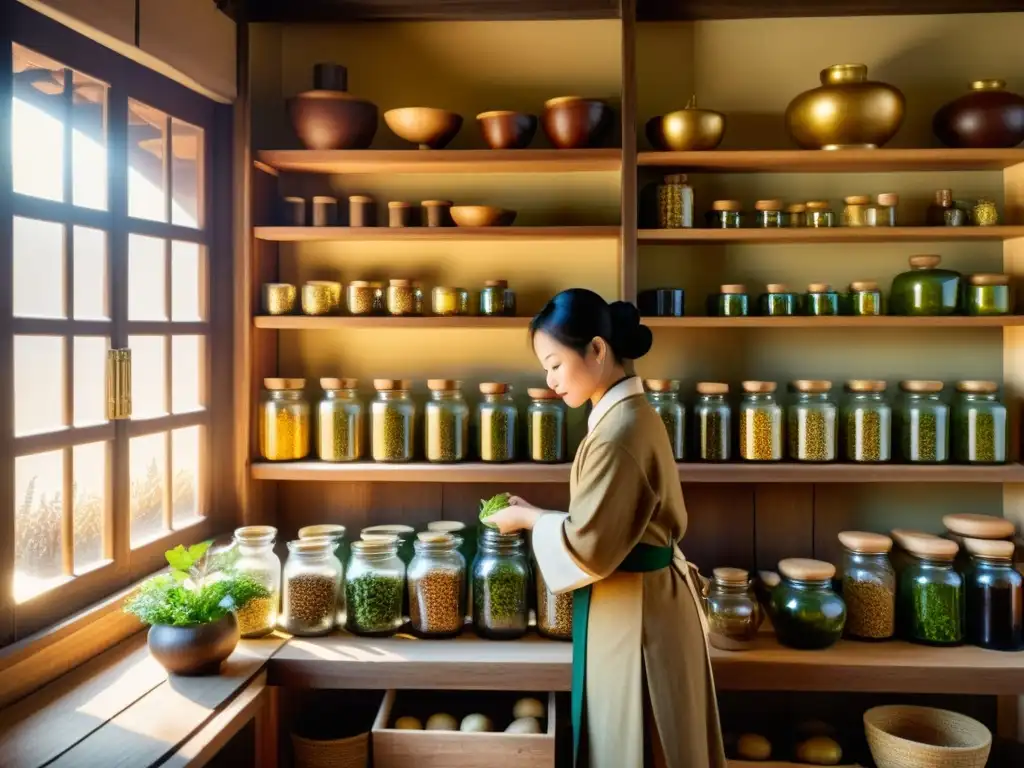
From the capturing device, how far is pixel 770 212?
95.0 inches

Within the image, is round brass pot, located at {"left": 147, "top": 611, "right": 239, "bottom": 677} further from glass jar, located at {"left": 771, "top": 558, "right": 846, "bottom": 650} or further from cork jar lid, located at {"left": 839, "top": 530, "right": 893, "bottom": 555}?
cork jar lid, located at {"left": 839, "top": 530, "right": 893, "bottom": 555}

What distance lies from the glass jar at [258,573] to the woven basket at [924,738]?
1.53m

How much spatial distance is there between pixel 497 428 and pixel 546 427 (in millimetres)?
135

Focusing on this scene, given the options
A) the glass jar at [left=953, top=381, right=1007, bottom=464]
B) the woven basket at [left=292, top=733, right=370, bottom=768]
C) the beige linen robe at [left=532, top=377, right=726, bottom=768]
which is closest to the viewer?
the beige linen robe at [left=532, top=377, right=726, bottom=768]

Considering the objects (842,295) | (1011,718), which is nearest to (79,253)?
(842,295)

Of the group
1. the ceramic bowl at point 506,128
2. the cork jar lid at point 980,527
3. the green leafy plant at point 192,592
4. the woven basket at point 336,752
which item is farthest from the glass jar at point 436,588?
the cork jar lid at point 980,527

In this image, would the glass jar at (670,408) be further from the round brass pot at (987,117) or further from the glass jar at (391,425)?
the round brass pot at (987,117)

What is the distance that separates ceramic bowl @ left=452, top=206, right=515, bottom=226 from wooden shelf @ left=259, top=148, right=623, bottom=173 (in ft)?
→ 0.42

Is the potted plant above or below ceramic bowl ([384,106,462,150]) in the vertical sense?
below

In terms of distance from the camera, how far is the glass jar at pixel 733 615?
220cm

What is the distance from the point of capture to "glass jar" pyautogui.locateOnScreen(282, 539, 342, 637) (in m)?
2.21

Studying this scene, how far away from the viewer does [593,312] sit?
1.76 meters

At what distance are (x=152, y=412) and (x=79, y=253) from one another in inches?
18.3

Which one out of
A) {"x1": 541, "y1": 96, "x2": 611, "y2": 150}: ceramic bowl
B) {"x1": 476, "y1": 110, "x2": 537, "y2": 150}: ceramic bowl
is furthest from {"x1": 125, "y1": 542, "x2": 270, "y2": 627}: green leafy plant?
{"x1": 541, "y1": 96, "x2": 611, "y2": 150}: ceramic bowl
